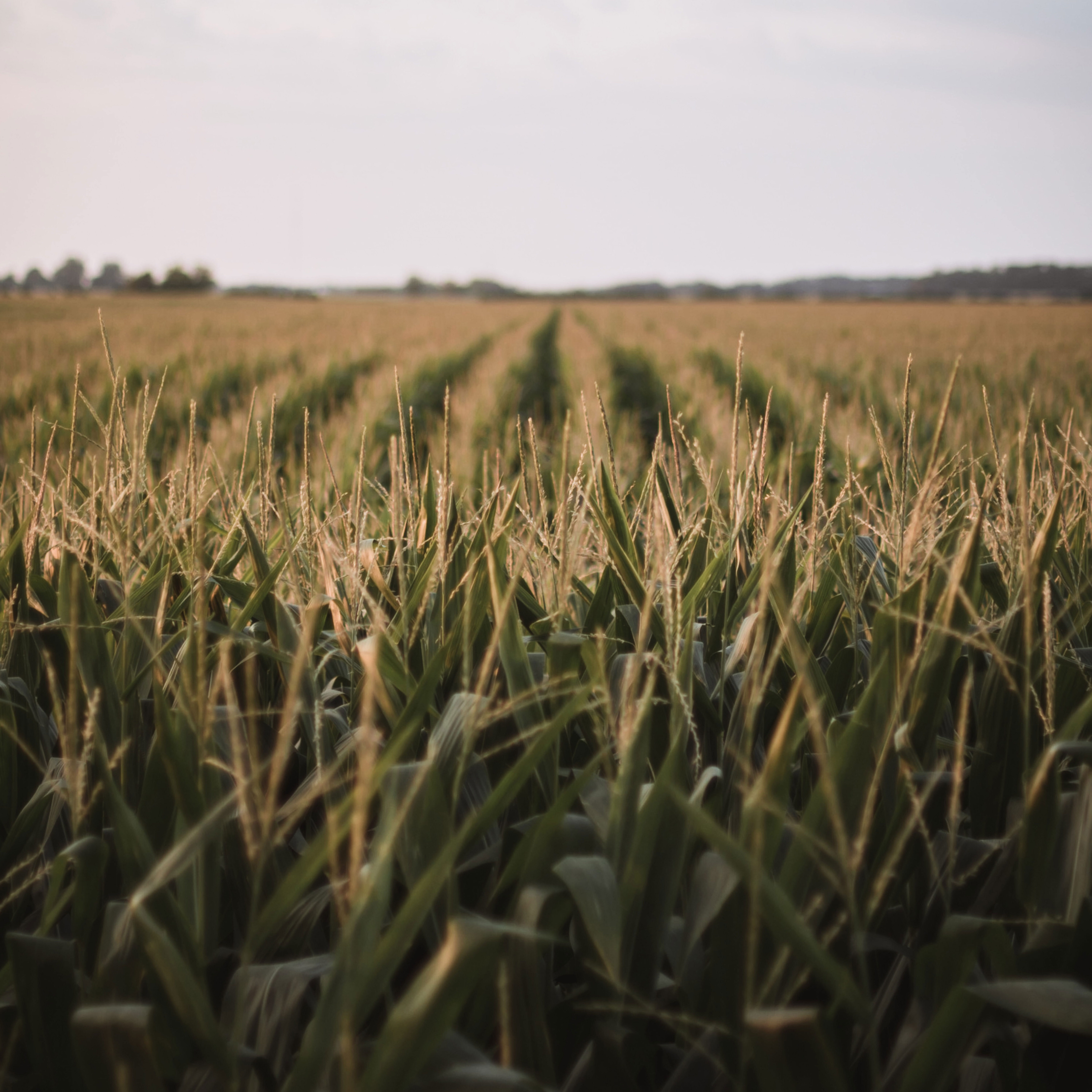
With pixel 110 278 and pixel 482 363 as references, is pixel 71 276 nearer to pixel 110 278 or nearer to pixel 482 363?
pixel 110 278

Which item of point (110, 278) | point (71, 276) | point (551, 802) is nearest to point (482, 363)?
point (551, 802)

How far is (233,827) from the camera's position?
1.03 m

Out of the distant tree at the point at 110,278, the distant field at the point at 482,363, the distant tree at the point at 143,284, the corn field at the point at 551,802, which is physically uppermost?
the distant tree at the point at 110,278

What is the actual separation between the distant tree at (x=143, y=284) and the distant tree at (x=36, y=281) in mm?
14806

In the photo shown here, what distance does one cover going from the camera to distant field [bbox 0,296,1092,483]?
5.97 metres

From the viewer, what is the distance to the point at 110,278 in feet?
294

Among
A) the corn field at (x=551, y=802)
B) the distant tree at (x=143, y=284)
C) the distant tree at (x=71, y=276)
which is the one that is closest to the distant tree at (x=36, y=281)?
the distant tree at (x=71, y=276)

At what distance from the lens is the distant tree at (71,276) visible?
293ft

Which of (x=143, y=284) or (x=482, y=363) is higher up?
(x=143, y=284)

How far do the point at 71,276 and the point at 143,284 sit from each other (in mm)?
27198

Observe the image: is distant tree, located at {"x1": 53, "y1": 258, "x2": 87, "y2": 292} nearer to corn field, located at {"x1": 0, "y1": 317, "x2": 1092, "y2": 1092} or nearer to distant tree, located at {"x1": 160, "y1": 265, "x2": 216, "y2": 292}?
distant tree, located at {"x1": 160, "y1": 265, "x2": 216, "y2": 292}

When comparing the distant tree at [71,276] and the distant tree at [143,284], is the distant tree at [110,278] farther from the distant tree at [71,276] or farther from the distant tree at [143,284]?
the distant tree at [143,284]

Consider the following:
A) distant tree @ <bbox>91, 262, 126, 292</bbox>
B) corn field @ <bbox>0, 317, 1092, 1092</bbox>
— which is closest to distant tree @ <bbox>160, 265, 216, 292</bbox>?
distant tree @ <bbox>91, 262, 126, 292</bbox>

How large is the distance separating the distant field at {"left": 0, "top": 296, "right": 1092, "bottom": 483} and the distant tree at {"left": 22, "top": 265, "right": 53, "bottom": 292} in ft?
236
